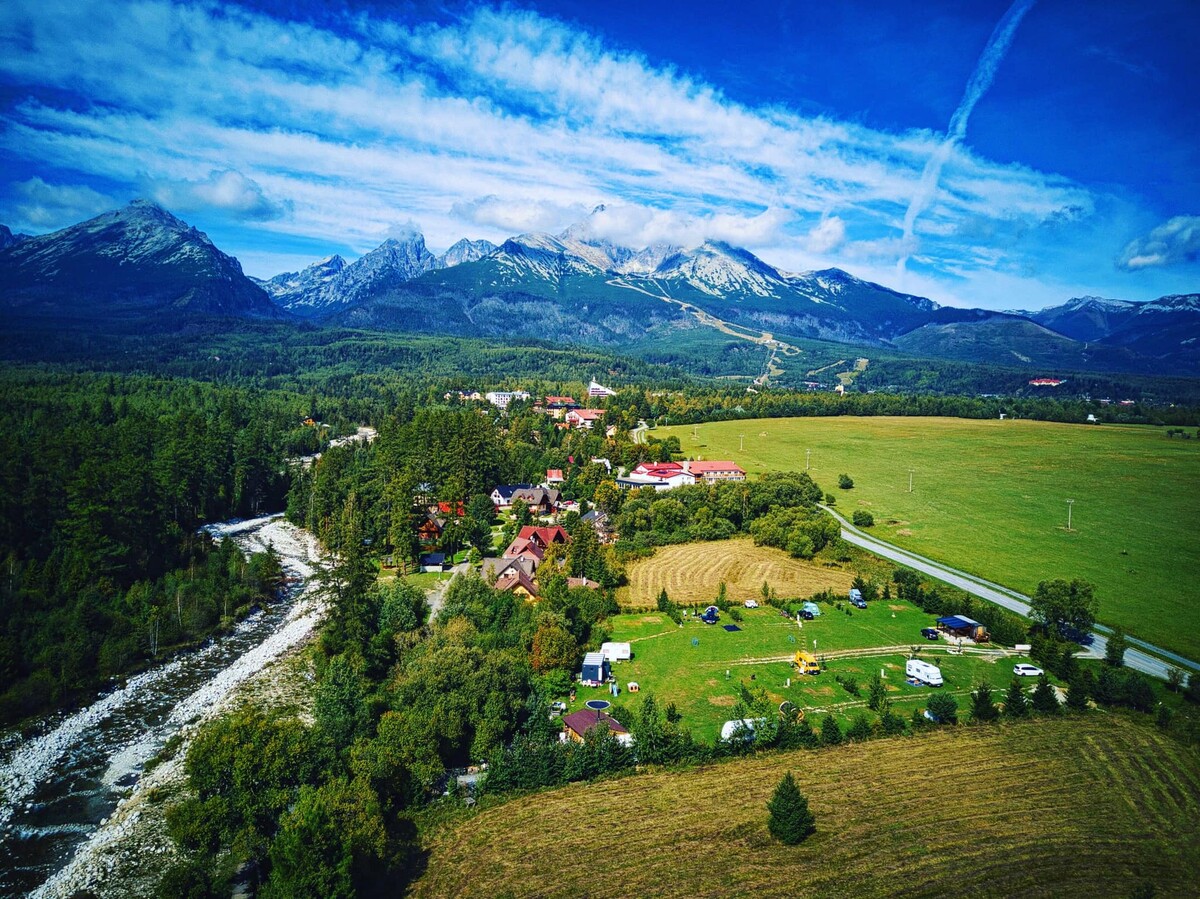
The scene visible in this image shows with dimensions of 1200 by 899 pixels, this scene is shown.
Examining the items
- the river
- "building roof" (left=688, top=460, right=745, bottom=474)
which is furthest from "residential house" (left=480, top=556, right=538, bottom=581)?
"building roof" (left=688, top=460, right=745, bottom=474)

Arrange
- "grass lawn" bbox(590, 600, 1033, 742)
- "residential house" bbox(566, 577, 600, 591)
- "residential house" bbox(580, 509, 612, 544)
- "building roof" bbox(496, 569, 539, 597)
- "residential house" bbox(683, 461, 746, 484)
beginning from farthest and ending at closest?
"residential house" bbox(683, 461, 746, 484) < "residential house" bbox(580, 509, 612, 544) < "residential house" bbox(566, 577, 600, 591) < "building roof" bbox(496, 569, 539, 597) < "grass lawn" bbox(590, 600, 1033, 742)

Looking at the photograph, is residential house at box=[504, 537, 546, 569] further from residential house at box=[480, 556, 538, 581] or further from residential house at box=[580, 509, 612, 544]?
residential house at box=[580, 509, 612, 544]

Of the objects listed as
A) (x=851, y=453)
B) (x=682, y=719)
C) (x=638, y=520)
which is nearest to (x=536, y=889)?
(x=682, y=719)

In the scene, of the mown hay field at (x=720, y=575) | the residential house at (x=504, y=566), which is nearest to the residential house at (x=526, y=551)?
the residential house at (x=504, y=566)

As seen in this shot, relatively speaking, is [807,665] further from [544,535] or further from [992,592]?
[544,535]

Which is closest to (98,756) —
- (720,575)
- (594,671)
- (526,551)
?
(594,671)

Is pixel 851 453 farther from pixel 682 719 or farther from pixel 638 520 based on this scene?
pixel 682 719
